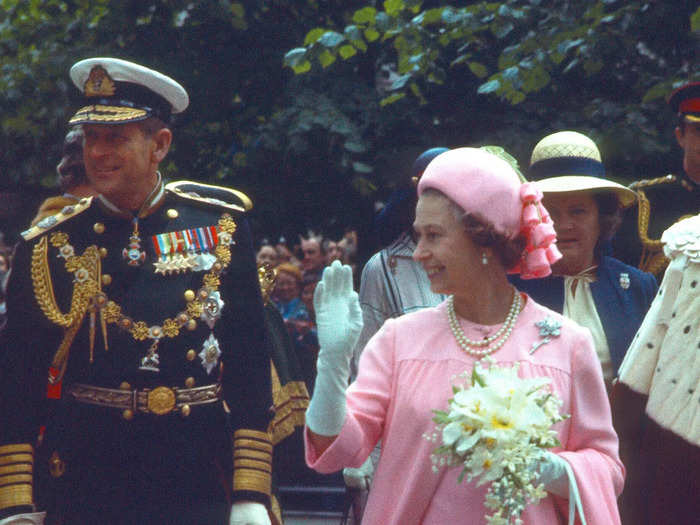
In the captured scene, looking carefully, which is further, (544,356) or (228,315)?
(228,315)

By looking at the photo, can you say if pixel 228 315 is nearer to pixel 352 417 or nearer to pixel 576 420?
pixel 352 417

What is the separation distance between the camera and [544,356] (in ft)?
12.4

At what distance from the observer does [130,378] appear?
4.32 m

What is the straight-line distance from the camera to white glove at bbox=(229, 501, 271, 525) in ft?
14.2

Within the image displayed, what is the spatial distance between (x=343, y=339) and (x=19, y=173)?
10948mm

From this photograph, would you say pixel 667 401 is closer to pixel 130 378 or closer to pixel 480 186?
pixel 480 186

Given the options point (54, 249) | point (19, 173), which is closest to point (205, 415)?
point (54, 249)

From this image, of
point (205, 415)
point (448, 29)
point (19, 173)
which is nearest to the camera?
point (205, 415)

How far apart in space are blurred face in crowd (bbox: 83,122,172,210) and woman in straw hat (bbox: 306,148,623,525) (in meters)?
1.06

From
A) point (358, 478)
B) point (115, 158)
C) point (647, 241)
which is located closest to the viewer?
point (115, 158)

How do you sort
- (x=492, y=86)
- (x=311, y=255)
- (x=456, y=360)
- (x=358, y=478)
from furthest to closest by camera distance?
1. (x=311, y=255)
2. (x=492, y=86)
3. (x=358, y=478)
4. (x=456, y=360)

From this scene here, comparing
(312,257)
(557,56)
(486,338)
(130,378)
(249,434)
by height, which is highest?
(557,56)

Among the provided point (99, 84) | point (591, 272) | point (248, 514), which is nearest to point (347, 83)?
point (591, 272)

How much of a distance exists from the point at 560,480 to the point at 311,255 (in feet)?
30.7
